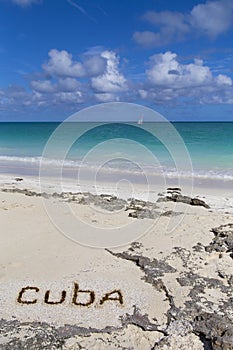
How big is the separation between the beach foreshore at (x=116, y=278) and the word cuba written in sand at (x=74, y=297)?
1 cm

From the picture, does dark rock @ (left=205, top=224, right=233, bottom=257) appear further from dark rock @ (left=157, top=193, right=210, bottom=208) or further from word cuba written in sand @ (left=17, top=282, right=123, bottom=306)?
word cuba written in sand @ (left=17, top=282, right=123, bottom=306)

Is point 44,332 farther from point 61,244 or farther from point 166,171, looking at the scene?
point 166,171

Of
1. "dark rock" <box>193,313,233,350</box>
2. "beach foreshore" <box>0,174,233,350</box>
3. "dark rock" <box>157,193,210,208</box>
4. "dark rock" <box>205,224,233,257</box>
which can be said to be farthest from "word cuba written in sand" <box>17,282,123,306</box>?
"dark rock" <box>157,193,210,208</box>

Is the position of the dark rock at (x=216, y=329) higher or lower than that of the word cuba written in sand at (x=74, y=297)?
lower

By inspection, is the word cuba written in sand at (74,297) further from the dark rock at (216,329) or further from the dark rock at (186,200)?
the dark rock at (186,200)

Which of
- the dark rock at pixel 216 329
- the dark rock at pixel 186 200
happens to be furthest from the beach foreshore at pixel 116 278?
the dark rock at pixel 186 200

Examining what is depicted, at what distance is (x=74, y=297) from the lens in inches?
152

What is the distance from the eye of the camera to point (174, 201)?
8070 mm

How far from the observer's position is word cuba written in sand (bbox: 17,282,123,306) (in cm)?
375

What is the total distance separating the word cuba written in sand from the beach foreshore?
11mm

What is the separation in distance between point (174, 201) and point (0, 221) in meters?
3.86

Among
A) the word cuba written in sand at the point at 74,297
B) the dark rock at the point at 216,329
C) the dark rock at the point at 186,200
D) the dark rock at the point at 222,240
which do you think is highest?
the dark rock at the point at 186,200

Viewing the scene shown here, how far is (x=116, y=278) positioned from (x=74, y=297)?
647 millimetres

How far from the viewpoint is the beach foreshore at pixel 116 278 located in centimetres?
323
